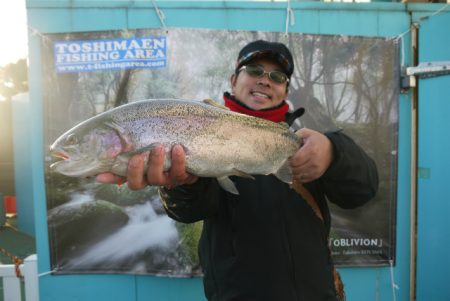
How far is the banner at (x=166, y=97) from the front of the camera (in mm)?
3473

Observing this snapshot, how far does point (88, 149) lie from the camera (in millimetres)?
1834

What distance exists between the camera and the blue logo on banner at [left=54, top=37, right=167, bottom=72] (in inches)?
136

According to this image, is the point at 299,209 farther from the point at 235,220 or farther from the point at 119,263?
the point at 119,263

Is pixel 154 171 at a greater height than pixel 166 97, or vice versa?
pixel 166 97

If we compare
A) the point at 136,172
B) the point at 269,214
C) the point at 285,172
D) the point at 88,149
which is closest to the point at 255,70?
the point at 285,172

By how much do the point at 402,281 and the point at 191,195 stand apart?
Result: 345 centimetres

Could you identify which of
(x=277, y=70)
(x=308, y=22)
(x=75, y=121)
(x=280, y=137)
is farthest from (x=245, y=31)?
(x=75, y=121)

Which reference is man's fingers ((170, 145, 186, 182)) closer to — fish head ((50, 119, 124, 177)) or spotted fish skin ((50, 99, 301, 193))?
spotted fish skin ((50, 99, 301, 193))

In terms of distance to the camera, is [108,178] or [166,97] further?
[166,97]

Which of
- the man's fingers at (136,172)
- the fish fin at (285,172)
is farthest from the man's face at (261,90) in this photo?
the man's fingers at (136,172)

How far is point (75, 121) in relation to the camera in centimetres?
348

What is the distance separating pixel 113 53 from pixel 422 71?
149 inches

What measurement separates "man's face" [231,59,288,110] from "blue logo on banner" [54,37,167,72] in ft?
4.70

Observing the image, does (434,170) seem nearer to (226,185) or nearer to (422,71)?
(422,71)
